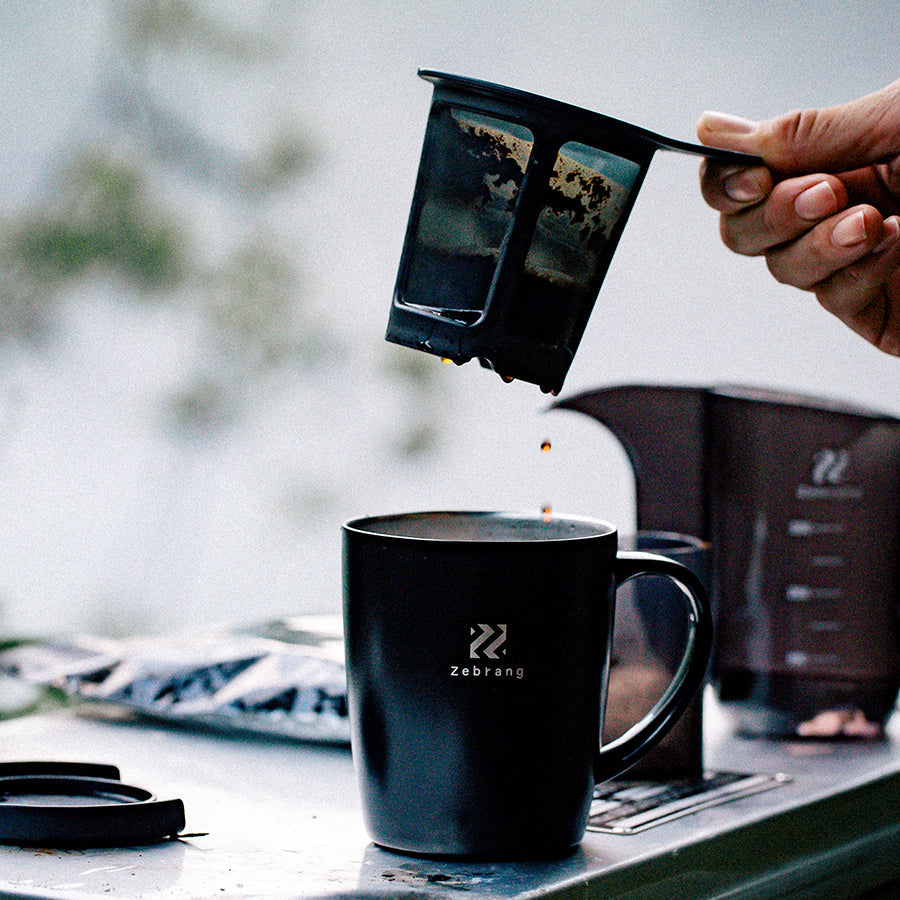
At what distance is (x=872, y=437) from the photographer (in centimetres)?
77

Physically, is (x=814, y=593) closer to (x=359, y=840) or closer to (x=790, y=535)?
(x=790, y=535)

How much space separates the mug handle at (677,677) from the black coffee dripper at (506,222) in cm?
9

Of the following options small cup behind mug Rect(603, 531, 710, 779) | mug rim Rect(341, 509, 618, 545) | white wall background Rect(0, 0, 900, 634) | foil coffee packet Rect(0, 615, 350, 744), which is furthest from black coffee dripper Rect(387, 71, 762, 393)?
white wall background Rect(0, 0, 900, 634)

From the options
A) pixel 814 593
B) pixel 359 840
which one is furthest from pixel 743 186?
pixel 359 840

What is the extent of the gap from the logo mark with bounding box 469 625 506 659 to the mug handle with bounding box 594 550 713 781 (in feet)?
0.21

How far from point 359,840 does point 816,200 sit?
17.7 inches

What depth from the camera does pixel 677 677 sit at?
1.74ft

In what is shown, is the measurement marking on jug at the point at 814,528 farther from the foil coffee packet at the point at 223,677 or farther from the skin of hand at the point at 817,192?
the foil coffee packet at the point at 223,677

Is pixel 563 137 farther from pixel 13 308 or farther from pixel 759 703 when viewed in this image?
pixel 13 308

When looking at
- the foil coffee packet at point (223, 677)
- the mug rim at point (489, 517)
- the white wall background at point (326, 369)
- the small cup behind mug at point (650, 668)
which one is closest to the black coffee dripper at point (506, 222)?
the mug rim at point (489, 517)

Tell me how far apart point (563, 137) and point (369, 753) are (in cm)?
26

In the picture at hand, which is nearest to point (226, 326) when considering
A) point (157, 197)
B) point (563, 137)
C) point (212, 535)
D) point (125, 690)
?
point (157, 197)

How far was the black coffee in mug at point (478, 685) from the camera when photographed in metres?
0.46

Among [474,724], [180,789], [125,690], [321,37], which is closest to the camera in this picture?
[474,724]
